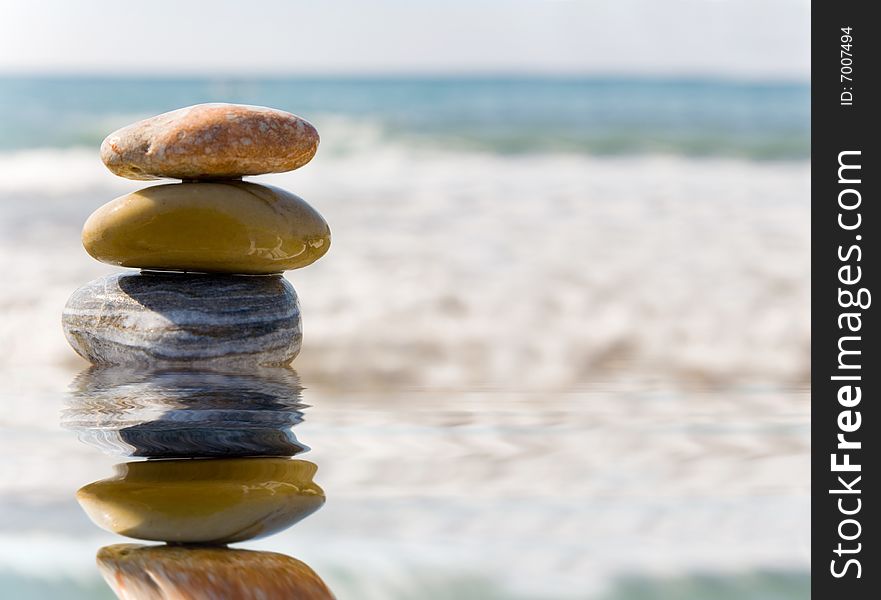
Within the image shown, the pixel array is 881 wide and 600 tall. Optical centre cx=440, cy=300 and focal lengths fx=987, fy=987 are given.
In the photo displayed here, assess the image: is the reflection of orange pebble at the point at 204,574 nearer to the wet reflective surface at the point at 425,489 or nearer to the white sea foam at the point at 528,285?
the wet reflective surface at the point at 425,489

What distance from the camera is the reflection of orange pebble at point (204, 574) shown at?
1.75 metres

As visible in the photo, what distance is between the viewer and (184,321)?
11.1ft

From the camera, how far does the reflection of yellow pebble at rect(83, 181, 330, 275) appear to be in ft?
11.1

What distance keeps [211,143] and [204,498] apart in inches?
60.4

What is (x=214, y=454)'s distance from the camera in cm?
247

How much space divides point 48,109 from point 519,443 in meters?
18.1

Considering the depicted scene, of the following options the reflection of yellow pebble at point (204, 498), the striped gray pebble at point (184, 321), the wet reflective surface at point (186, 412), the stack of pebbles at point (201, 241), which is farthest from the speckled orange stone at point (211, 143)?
the reflection of yellow pebble at point (204, 498)

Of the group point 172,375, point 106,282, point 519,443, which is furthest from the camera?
point 106,282

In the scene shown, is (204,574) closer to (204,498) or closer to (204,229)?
(204,498)

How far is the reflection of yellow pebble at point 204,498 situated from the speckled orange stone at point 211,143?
129 cm

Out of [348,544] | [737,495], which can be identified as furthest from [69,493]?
[737,495]

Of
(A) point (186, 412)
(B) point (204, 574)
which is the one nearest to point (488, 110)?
(A) point (186, 412)

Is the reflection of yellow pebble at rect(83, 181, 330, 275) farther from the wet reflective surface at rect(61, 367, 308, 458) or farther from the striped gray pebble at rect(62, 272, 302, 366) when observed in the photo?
the wet reflective surface at rect(61, 367, 308, 458)
